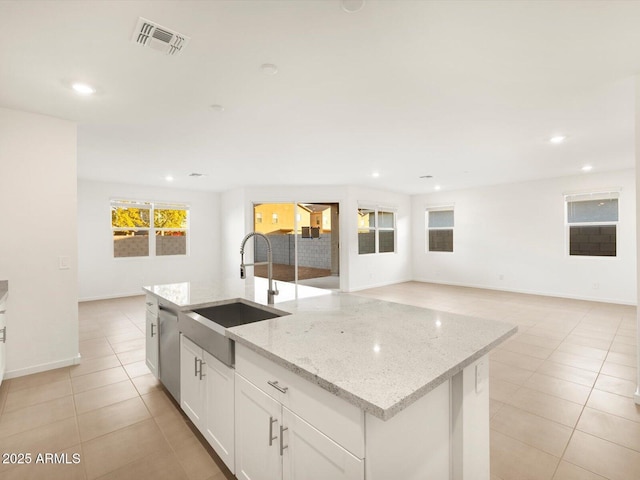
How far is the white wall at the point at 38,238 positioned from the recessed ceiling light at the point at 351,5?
9.92 feet

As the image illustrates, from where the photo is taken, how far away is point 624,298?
5.50m

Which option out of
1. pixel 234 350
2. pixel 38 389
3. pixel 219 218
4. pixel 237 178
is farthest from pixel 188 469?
pixel 219 218

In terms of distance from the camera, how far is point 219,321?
229 cm

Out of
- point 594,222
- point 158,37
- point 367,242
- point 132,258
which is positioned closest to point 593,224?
point 594,222

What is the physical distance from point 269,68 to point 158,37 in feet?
2.30

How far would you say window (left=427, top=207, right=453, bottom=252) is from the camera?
26.2ft

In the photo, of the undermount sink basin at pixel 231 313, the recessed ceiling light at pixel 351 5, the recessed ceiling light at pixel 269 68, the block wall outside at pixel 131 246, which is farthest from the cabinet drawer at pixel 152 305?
the block wall outside at pixel 131 246

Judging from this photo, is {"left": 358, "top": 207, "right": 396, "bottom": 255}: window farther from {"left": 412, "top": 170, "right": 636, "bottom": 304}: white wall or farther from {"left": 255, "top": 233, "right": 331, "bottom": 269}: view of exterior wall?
{"left": 255, "top": 233, "right": 331, "bottom": 269}: view of exterior wall

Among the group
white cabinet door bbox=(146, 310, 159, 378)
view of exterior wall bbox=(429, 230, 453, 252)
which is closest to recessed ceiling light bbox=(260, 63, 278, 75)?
white cabinet door bbox=(146, 310, 159, 378)

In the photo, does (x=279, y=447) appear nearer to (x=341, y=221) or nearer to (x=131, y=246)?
(x=341, y=221)

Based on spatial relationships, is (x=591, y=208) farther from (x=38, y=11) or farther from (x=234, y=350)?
(x=38, y=11)

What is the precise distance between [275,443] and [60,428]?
6.19 feet

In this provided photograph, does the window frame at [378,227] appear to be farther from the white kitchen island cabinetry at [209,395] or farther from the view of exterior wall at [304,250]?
the white kitchen island cabinetry at [209,395]

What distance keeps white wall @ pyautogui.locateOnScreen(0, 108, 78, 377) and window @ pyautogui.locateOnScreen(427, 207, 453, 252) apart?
25.3ft
